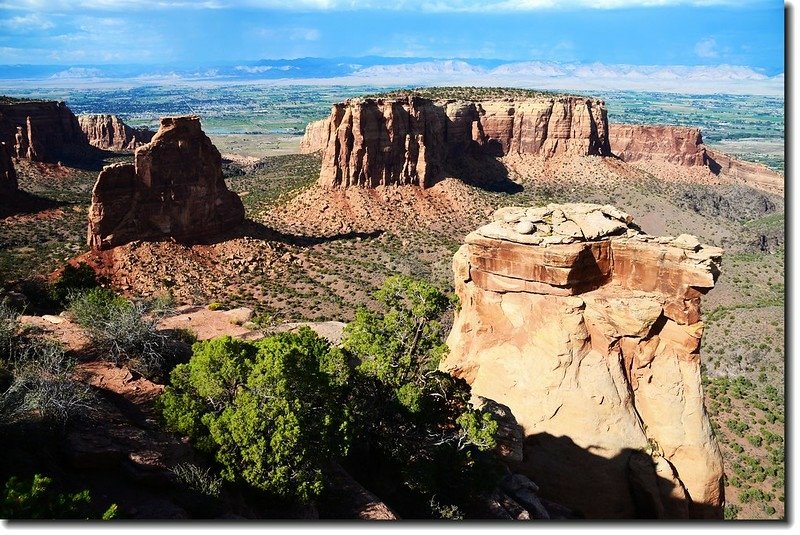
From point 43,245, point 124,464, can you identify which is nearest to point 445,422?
point 124,464

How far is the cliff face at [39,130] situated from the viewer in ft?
302

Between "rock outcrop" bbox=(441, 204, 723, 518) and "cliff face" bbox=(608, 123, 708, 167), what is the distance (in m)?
112

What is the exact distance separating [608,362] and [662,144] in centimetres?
11475

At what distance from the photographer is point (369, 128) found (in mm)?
66500

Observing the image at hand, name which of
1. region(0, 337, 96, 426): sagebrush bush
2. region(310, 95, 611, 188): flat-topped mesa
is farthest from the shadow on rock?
region(310, 95, 611, 188): flat-topped mesa

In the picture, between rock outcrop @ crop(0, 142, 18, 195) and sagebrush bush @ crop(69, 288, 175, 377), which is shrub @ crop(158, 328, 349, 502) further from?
rock outcrop @ crop(0, 142, 18, 195)

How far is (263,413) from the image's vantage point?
13.1 m

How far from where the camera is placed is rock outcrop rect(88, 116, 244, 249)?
1630 inches

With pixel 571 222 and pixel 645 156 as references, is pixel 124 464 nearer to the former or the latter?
pixel 571 222

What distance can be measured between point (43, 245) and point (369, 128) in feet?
115

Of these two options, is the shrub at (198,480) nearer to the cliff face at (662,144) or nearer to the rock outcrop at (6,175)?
the rock outcrop at (6,175)

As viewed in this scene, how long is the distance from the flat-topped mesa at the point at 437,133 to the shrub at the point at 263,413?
2119 inches

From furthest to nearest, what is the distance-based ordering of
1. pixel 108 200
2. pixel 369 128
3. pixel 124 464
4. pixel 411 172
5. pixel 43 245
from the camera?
pixel 411 172, pixel 369 128, pixel 43 245, pixel 108 200, pixel 124 464

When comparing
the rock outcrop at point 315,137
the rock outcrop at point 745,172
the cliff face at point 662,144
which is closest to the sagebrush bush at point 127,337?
the rock outcrop at point 315,137
